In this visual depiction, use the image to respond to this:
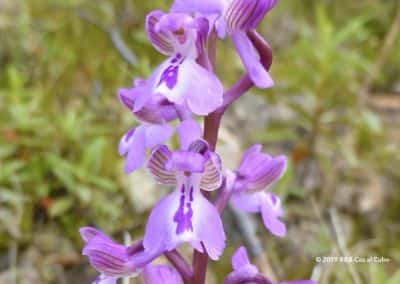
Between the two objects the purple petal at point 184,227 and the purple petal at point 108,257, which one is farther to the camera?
the purple petal at point 108,257

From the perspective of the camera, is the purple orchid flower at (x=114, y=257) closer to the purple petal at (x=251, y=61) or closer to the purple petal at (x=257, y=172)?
the purple petal at (x=257, y=172)

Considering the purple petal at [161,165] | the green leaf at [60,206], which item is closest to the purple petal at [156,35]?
the purple petal at [161,165]

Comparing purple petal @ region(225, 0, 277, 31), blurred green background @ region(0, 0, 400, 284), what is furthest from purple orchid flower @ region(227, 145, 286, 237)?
blurred green background @ region(0, 0, 400, 284)

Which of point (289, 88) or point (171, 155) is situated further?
point (289, 88)

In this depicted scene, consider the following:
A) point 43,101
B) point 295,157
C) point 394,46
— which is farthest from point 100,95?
point 394,46

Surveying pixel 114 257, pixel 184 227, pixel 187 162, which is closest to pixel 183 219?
pixel 184 227

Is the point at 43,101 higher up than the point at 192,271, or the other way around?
the point at 43,101

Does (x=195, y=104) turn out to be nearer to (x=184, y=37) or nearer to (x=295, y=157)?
(x=184, y=37)
